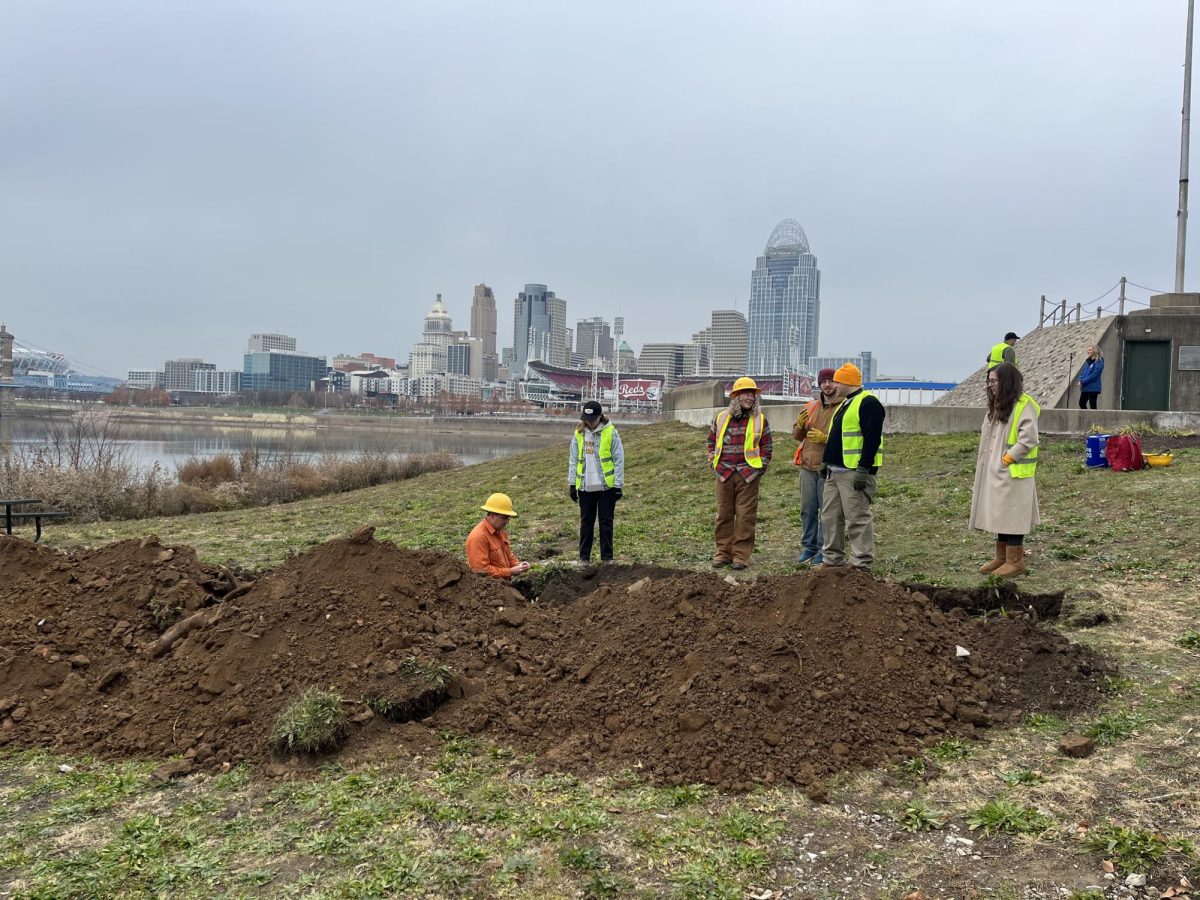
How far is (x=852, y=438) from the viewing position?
23.5 feet

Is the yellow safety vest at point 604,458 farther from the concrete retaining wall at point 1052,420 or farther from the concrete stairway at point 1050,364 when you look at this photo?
the concrete stairway at point 1050,364

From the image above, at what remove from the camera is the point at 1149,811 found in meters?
3.49

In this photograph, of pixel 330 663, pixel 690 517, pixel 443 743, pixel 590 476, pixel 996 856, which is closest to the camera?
pixel 996 856

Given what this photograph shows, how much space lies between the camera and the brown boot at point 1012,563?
701cm

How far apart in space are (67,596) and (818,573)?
5.49m

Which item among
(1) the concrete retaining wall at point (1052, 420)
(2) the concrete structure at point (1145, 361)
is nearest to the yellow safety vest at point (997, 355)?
(1) the concrete retaining wall at point (1052, 420)

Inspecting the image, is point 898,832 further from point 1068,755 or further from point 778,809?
point 1068,755

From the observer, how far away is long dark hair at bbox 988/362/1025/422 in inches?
273

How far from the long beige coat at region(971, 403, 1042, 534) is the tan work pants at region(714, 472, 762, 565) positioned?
6.59ft

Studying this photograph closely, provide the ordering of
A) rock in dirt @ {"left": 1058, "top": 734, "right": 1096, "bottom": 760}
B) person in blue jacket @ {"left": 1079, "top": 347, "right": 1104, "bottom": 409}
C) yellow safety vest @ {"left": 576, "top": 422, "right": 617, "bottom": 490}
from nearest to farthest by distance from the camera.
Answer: rock in dirt @ {"left": 1058, "top": 734, "right": 1096, "bottom": 760} → yellow safety vest @ {"left": 576, "top": 422, "right": 617, "bottom": 490} → person in blue jacket @ {"left": 1079, "top": 347, "right": 1104, "bottom": 409}

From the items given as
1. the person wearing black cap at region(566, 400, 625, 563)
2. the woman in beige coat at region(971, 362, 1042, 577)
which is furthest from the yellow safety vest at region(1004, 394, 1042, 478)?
the person wearing black cap at region(566, 400, 625, 563)

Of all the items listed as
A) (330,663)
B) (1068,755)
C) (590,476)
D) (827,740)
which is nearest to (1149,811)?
(1068,755)

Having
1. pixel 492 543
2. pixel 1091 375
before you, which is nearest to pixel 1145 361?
pixel 1091 375

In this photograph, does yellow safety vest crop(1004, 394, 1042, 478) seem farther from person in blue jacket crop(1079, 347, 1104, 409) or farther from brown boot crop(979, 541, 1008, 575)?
person in blue jacket crop(1079, 347, 1104, 409)
